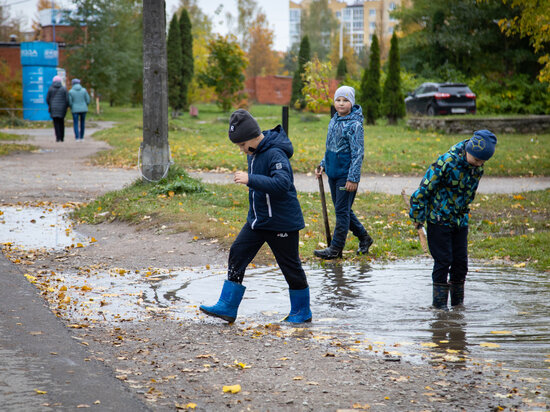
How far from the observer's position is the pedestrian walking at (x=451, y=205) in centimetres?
520

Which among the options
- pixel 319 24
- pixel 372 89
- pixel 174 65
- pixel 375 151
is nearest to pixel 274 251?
pixel 375 151

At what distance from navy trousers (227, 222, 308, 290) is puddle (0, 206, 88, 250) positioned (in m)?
3.64

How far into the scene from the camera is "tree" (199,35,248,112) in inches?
1374

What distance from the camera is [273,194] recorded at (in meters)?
4.87

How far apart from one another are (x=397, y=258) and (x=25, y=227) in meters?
5.08

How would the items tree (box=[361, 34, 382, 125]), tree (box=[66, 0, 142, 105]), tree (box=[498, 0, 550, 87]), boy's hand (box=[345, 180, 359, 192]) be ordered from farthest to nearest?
tree (box=[66, 0, 142, 105]), tree (box=[361, 34, 382, 125]), tree (box=[498, 0, 550, 87]), boy's hand (box=[345, 180, 359, 192])

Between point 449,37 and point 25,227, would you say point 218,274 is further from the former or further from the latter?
point 449,37

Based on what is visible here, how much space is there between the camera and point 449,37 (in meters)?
34.5

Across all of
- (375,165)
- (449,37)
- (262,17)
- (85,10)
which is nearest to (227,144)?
(375,165)

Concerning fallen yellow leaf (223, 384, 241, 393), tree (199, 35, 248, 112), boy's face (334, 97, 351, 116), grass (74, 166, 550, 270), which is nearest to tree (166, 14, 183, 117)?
tree (199, 35, 248, 112)

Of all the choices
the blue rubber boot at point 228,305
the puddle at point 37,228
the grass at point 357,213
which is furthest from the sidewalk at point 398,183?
the blue rubber boot at point 228,305

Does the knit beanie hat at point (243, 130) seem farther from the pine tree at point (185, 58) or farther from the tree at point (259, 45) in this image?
the tree at point (259, 45)

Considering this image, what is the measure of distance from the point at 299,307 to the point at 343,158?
2.43 metres

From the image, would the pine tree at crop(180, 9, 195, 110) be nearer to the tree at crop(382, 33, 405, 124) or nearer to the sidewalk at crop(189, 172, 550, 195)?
the tree at crop(382, 33, 405, 124)
